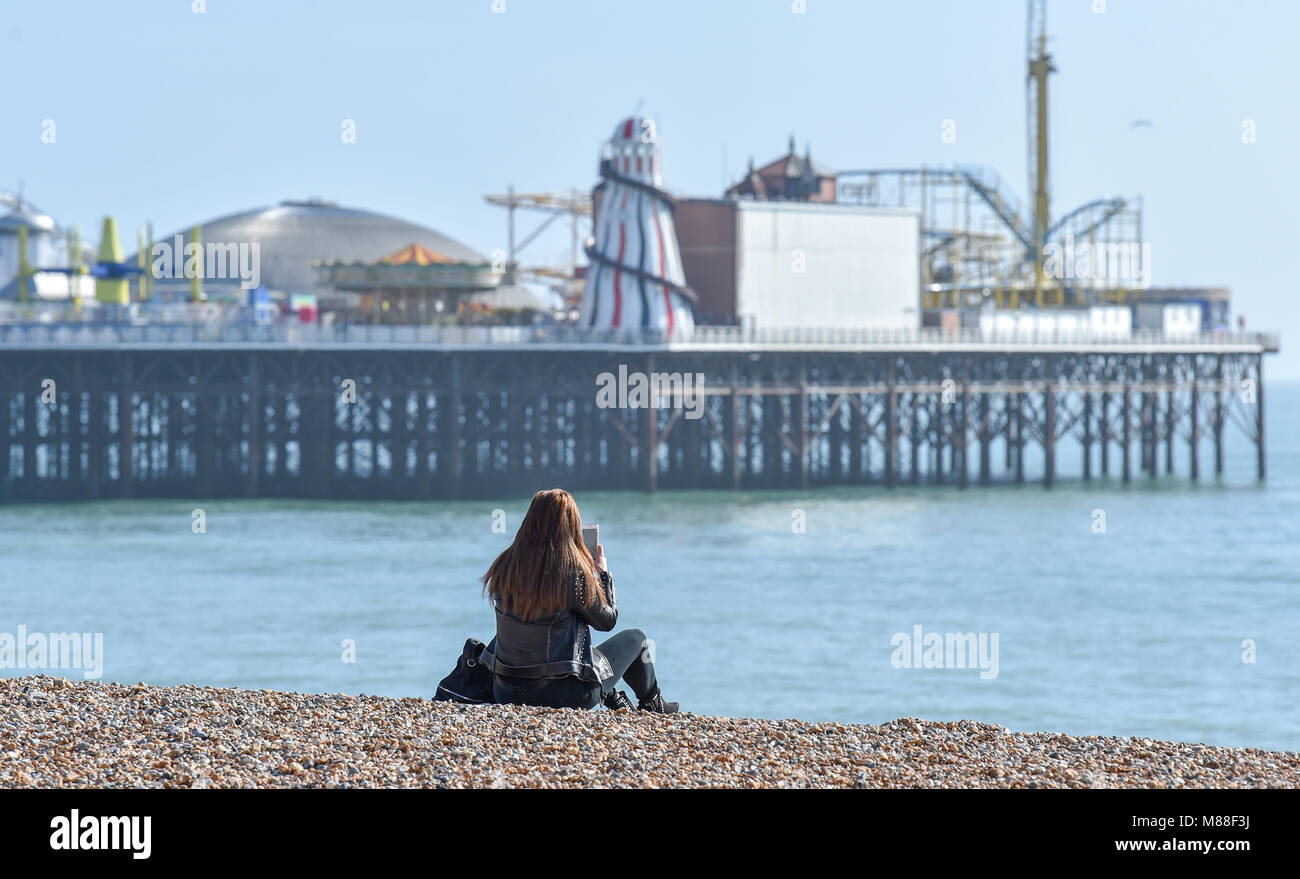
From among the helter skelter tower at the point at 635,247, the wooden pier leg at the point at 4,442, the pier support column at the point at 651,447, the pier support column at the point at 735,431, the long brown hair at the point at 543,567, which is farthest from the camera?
the helter skelter tower at the point at 635,247

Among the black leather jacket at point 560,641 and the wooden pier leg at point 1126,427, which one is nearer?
the black leather jacket at point 560,641

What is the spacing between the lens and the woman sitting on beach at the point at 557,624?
377 inches

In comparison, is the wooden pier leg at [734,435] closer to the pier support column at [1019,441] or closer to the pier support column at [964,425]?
the pier support column at [964,425]

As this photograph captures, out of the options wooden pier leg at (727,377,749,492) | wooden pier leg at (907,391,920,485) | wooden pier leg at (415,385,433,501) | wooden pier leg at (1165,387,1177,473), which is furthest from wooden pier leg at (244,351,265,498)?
wooden pier leg at (1165,387,1177,473)

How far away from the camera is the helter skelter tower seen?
188ft

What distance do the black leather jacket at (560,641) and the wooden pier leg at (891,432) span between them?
4785 cm

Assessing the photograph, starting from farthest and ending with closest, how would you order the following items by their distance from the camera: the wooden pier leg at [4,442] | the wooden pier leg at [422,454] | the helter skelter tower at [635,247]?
1. the helter skelter tower at [635,247]
2. the wooden pier leg at [422,454]
3. the wooden pier leg at [4,442]

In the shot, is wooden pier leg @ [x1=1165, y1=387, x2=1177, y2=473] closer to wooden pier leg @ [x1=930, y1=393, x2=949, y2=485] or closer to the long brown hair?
wooden pier leg @ [x1=930, y1=393, x2=949, y2=485]

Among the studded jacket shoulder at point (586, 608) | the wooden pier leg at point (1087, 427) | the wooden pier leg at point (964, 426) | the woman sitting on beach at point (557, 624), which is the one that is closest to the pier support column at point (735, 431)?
the wooden pier leg at point (964, 426)

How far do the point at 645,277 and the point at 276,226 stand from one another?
3662 centimetres

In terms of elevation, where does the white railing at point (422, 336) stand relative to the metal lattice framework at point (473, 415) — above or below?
above

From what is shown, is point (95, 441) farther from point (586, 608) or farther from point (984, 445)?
point (586, 608)
